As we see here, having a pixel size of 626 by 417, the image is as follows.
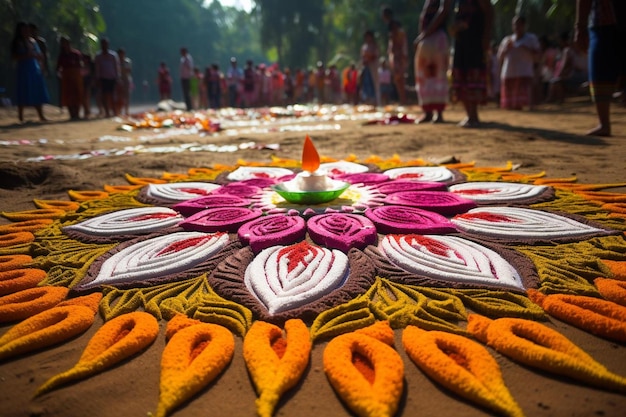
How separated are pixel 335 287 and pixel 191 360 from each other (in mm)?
375

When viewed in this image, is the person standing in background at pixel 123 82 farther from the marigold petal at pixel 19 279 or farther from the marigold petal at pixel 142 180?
the marigold petal at pixel 19 279

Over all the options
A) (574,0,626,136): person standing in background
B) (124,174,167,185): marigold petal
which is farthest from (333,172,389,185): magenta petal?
A: (574,0,626,136): person standing in background

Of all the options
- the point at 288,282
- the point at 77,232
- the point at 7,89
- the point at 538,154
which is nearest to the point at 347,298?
the point at 288,282

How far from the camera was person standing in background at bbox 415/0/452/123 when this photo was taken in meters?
4.55

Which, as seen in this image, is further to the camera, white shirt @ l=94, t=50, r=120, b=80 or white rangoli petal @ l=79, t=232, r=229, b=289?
white shirt @ l=94, t=50, r=120, b=80

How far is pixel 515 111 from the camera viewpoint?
723 cm

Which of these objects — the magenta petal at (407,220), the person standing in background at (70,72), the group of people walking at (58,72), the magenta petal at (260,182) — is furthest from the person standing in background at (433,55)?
the person standing in background at (70,72)

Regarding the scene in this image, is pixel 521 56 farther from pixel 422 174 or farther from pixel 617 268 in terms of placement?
pixel 617 268

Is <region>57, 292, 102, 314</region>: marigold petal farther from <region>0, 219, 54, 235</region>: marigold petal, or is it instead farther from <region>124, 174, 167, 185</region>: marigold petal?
<region>124, 174, 167, 185</region>: marigold petal

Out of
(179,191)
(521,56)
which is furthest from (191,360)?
(521,56)

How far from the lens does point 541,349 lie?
2.47ft

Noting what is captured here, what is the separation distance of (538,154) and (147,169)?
2589 millimetres

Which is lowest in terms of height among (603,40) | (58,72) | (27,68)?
(603,40)

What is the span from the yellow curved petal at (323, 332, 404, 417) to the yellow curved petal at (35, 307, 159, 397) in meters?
0.37
